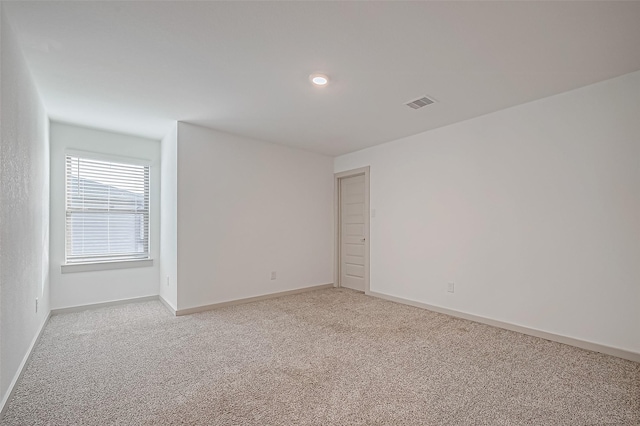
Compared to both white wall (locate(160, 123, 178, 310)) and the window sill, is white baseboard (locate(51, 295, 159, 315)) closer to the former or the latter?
white wall (locate(160, 123, 178, 310))

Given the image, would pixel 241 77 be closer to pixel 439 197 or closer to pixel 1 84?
pixel 1 84

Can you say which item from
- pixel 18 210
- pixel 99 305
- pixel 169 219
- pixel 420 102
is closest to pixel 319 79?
pixel 420 102

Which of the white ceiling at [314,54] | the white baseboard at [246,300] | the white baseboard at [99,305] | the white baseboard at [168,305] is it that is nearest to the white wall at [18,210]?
the white ceiling at [314,54]

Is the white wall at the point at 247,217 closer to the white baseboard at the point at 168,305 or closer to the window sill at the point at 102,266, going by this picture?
the white baseboard at the point at 168,305

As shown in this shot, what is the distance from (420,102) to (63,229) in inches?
183

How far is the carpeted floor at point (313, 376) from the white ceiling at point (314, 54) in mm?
2414

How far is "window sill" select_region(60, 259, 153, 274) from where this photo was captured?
157 inches

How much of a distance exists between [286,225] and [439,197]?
2347 millimetres

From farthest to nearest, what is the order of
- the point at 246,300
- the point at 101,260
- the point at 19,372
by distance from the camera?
the point at 246,300
the point at 101,260
the point at 19,372

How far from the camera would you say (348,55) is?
91.7 inches

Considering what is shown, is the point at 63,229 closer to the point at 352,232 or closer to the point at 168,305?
the point at 168,305

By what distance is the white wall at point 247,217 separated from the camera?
3.97m

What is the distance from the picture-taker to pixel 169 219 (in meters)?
4.21

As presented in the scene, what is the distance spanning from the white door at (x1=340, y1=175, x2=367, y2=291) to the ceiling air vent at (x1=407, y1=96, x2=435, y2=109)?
201cm
